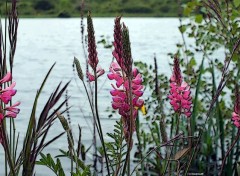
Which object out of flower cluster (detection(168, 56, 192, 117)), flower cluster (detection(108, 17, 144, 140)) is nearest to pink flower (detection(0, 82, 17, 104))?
flower cluster (detection(108, 17, 144, 140))

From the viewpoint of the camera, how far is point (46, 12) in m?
145

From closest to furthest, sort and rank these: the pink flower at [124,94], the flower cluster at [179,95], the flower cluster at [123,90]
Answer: the flower cluster at [123,90], the pink flower at [124,94], the flower cluster at [179,95]

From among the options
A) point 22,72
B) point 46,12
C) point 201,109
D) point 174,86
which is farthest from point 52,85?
point 46,12

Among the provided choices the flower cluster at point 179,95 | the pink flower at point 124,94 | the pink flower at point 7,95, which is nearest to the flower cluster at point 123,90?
the pink flower at point 124,94

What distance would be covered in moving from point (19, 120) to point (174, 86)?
993 centimetres

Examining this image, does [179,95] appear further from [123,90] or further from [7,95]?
[7,95]

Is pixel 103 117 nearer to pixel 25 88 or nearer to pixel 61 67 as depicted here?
pixel 25 88

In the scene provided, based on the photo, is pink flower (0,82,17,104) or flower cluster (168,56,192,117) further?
flower cluster (168,56,192,117)

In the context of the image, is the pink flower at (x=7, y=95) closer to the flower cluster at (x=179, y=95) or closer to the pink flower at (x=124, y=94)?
the pink flower at (x=124, y=94)

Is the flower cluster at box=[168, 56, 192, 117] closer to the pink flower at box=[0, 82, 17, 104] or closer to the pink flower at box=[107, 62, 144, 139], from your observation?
the pink flower at box=[107, 62, 144, 139]

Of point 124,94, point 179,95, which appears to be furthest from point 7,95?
point 179,95

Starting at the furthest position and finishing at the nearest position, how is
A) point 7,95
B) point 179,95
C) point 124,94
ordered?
point 179,95
point 124,94
point 7,95

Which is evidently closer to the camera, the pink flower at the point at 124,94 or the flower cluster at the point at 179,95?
the pink flower at the point at 124,94

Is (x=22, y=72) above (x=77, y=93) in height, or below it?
above
